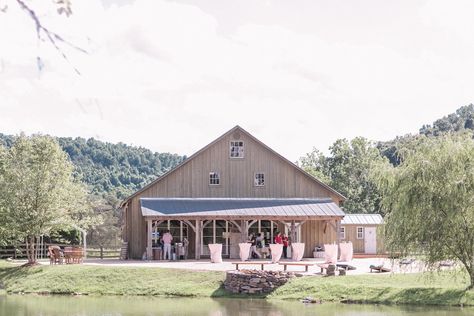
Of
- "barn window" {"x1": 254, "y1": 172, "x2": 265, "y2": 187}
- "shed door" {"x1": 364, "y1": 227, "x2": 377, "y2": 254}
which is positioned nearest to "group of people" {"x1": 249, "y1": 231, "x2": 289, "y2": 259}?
"barn window" {"x1": 254, "y1": 172, "x2": 265, "y2": 187}

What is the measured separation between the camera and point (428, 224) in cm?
2262

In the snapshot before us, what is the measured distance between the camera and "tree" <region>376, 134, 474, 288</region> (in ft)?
73.3

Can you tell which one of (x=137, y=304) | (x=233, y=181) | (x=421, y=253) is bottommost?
(x=137, y=304)

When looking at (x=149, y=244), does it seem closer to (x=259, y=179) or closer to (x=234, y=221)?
(x=234, y=221)

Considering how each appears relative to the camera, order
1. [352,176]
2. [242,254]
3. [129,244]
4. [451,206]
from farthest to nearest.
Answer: [352,176] < [129,244] < [242,254] < [451,206]

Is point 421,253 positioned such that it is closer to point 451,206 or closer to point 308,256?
point 451,206

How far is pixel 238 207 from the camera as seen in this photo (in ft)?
119

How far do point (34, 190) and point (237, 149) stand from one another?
31.9ft

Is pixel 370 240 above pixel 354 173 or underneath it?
underneath

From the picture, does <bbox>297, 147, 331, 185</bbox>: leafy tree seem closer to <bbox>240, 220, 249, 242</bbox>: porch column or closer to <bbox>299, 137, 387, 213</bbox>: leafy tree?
<bbox>299, 137, 387, 213</bbox>: leafy tree

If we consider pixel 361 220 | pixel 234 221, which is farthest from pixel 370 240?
pixel 234 221

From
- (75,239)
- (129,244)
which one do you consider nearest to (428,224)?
(129,244)

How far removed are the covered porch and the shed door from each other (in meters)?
5.13

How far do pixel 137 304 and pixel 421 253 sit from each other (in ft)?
28.6
